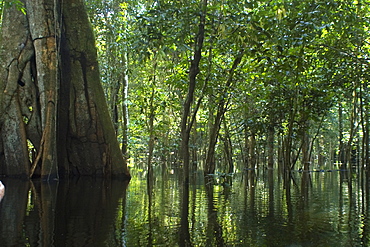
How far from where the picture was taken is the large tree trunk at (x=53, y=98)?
7824mm

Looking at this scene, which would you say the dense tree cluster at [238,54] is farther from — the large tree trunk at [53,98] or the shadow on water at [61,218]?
the shadow on water at [61,218]

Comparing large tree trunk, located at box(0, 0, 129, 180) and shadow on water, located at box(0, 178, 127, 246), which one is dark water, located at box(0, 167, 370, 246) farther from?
large tree trunk, located at box(0, 0, 129, 180)

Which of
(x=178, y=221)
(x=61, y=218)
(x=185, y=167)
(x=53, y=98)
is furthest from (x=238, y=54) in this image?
(x=61, y=218)

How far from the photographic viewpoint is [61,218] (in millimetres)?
3574

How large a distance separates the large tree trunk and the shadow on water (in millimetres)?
2412

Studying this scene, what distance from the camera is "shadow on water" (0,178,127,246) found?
2.72 metres

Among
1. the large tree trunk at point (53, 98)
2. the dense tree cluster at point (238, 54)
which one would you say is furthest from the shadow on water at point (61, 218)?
the dense tree cluster at point (238, 54)

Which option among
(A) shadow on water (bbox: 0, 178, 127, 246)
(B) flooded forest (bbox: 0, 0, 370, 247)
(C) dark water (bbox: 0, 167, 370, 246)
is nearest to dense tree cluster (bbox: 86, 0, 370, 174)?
(B) flooded forest (bbox: 0, 0, 370, 247)

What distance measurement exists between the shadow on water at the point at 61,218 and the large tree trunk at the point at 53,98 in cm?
241

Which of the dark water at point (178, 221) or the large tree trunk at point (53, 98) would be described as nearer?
the dark water at point (178, 221)

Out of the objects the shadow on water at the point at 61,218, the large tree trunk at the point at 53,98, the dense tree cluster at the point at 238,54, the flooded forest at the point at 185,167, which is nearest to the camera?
the shadow on water at the point at 61,218

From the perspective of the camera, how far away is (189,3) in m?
6.92

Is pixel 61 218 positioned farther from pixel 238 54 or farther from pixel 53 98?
pixel 238 54

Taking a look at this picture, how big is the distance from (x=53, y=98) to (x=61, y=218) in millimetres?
4735
